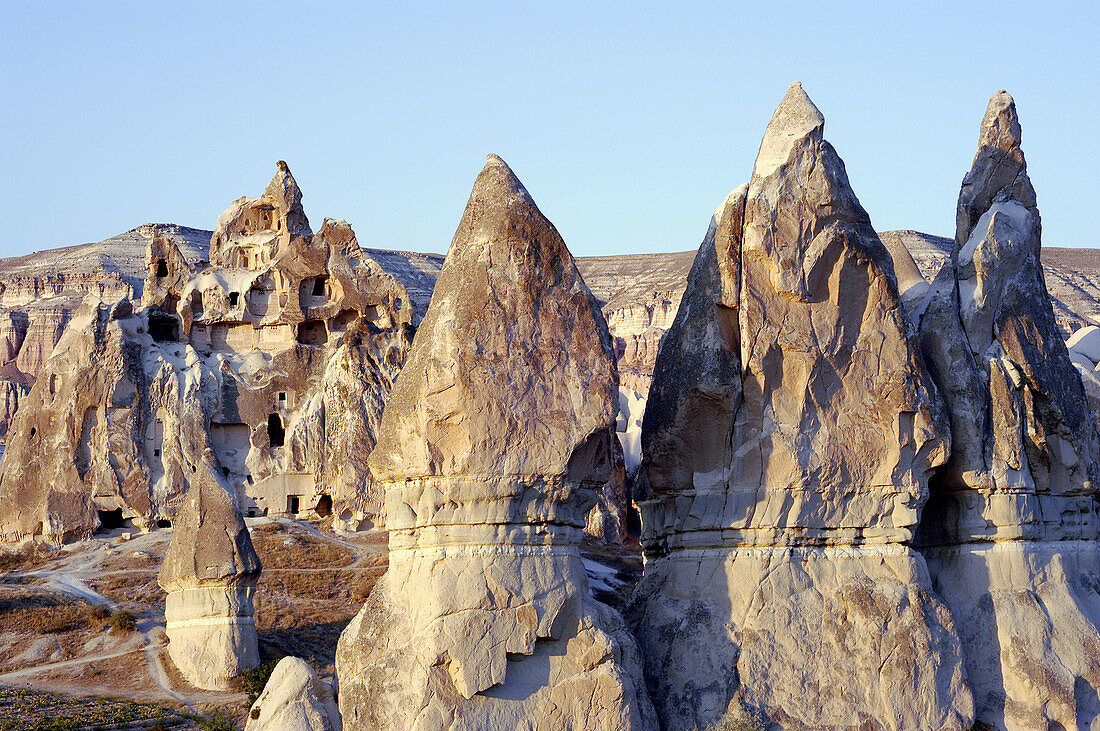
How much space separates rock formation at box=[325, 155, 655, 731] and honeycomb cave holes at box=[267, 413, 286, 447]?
33.9 metres

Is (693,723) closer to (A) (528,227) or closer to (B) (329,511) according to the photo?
(A) (528,227)

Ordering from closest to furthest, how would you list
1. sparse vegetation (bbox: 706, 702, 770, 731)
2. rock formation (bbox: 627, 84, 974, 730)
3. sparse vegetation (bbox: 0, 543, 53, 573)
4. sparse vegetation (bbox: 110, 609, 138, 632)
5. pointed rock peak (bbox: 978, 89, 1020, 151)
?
sparse vegetation (bbox: 706, 702, 770, 731)
rock formation (bbox: 627, 84, 974, 730)
pointed rock peak (bbox: 978, 89, 1020, 151)
sparse vegetation (bbox: 110, 609, 138, 632)
sparse vegetation (bbox: 0, 543, 53, 573)

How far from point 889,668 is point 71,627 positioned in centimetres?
2018

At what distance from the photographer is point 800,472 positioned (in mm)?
14555

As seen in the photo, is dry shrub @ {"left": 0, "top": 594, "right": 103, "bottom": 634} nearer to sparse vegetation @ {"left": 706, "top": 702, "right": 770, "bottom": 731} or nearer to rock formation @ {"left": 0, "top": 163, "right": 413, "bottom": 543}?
rock formation @ {"left": 0, "top": 163, "right": 413, "bottom": 543}

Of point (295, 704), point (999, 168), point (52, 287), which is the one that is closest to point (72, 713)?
point (295, 704)

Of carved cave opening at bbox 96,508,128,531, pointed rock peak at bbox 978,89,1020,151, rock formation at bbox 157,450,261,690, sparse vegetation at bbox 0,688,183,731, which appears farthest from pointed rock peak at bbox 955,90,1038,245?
carved cave opening at bbox 96,508,128,531

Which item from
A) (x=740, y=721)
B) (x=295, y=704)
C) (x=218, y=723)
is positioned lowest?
(x=218, y=723)

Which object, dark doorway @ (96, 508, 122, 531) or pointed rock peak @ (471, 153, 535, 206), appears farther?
dark doorway @ (96, 508, 122, 531)

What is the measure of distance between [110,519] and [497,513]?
34042 millimetres

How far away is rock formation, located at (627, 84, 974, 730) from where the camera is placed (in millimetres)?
14188

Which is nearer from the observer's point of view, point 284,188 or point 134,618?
point 134,618

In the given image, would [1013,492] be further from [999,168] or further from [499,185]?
[499,185]

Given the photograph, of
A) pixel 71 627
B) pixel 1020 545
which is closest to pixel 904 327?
pixel 1020 545
